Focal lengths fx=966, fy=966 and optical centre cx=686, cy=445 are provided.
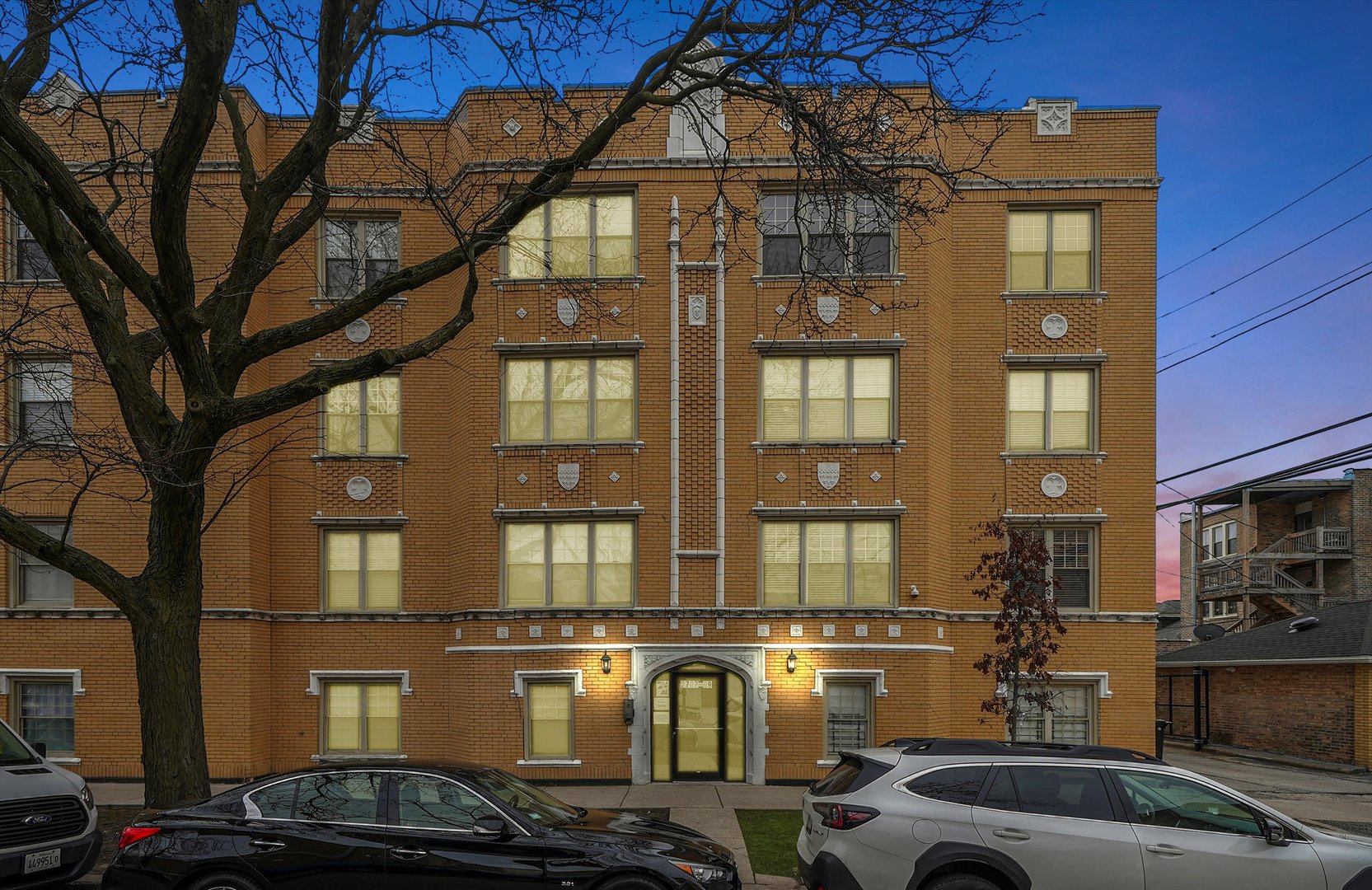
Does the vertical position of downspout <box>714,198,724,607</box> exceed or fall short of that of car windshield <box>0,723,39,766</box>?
it exceeds it

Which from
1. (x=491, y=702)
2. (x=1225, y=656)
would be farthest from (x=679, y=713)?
(x=1225, y=656)

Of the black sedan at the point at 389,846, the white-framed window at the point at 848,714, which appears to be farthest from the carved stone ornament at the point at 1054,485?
the black sedan at the point at 389,846

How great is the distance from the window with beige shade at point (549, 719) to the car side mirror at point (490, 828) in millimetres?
8896

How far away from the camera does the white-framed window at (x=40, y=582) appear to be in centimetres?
1745

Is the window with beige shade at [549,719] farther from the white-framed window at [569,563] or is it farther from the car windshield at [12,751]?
the car windshield at [12,751]

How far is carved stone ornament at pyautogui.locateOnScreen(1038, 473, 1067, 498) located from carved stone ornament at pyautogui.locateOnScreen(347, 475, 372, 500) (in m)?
12.3

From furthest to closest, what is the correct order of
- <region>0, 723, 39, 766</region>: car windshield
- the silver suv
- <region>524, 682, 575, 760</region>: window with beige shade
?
<region>524, 682, 575, 760</region>: window with beige shade → <region>0, 723, 39, 766</region>: car windshield → the silver suv

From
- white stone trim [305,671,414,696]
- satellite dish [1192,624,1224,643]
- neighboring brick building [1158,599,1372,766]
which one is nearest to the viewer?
white stone trim [305,671,414,696]

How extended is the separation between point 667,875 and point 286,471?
41.7ft

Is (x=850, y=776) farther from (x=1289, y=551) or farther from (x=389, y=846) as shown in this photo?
(x=1289, y=551)

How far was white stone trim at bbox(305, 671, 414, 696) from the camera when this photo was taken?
1744 centimetres

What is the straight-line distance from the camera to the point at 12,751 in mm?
9836

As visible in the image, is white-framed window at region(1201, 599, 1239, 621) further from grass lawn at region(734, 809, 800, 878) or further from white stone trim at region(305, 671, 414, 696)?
white stone trim at region(305, 671, 414, 696)

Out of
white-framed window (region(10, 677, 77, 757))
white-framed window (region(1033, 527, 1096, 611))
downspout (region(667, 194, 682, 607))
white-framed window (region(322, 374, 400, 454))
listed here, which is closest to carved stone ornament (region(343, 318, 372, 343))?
white-framed window (region(322, 374, 400, 454))
